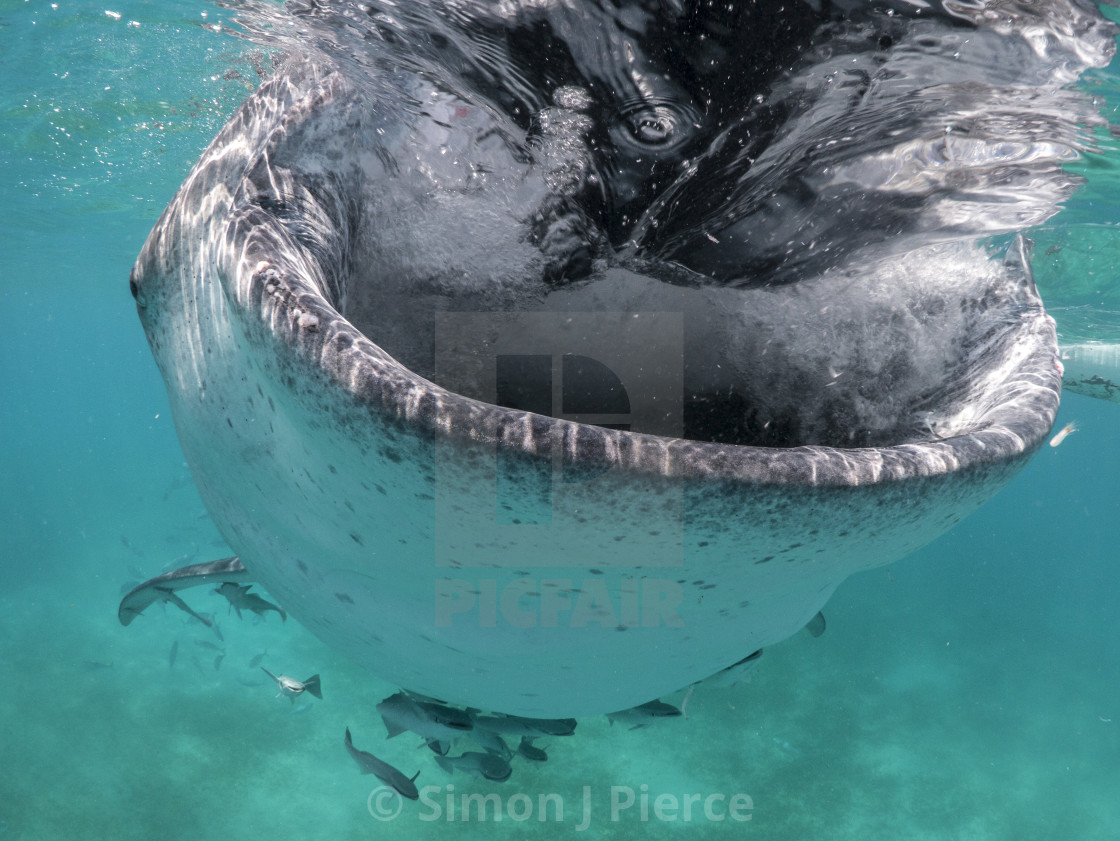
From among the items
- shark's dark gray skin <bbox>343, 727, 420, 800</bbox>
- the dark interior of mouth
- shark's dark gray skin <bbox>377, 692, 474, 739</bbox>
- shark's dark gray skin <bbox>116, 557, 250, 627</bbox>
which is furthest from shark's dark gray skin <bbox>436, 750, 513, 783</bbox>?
the dark interior of mouth

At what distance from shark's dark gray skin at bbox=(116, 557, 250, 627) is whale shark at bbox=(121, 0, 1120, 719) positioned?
2.29 m

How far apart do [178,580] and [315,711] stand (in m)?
10.2

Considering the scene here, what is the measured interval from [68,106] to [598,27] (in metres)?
14.3

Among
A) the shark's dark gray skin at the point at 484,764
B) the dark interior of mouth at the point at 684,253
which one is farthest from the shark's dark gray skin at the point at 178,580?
the dark interior of mouth at the point at 684,253

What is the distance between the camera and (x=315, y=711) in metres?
13.9

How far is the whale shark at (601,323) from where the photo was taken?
4.51 feet

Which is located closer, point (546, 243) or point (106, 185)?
point (546, 243)

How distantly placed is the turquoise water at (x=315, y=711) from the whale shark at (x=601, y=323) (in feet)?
18.4

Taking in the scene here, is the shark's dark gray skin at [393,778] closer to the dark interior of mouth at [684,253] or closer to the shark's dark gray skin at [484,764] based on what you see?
the shark's dark gray skin at [484,764]

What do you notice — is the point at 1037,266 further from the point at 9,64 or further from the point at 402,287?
the point at 9,64

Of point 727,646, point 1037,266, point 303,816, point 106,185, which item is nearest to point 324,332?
point 727,646

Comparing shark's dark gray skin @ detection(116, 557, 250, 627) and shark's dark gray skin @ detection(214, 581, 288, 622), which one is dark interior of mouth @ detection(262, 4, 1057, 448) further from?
shark's dark gray skin @ detection(214, 581, 288, 622)

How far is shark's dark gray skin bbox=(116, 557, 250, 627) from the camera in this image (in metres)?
4.72

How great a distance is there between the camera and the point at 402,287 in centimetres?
264
